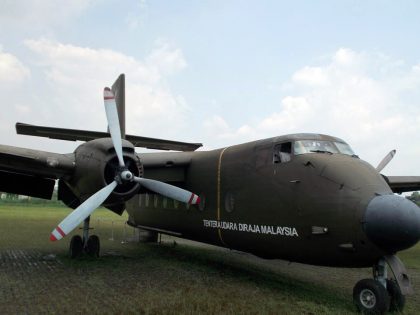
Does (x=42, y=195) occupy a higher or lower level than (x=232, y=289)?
higher

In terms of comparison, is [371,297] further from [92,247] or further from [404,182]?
[404,182]

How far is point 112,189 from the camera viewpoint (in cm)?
983

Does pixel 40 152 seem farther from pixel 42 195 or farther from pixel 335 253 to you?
pixel 335 253

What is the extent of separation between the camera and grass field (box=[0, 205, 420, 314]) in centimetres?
701

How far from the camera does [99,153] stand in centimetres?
1043

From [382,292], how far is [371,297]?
22cm

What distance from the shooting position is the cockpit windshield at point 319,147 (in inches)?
334

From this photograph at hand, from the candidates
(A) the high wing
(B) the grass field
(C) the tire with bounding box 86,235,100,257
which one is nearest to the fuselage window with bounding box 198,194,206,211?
(B) the grass field

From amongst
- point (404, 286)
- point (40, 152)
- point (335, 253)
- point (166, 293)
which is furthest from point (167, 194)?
point (404, 286)

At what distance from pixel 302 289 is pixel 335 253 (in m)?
2.14

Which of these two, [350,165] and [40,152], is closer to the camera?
[350,165]

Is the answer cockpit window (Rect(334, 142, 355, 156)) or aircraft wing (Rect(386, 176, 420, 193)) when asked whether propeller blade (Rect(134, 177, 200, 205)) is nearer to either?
cockpit window (Rect(334, 142, 355, 156))

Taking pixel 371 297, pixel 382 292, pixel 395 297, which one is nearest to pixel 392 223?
pixel 382 292

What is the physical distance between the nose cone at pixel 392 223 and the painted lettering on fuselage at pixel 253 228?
→ 5.72 ft
